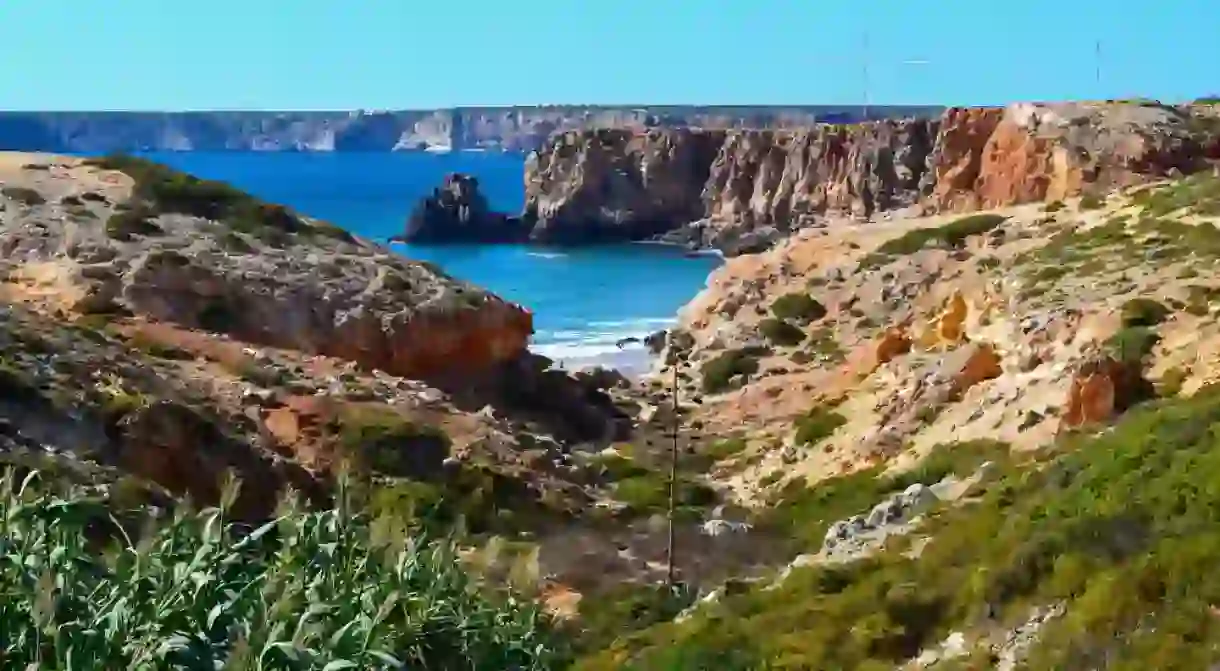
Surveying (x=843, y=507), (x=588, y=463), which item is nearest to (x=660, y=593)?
(x=843, y=507)

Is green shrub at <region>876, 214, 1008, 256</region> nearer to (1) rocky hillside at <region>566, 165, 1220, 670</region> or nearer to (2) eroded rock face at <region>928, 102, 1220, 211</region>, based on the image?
(1) rocky hillside at <region>566, 165, 1220, 670</region>

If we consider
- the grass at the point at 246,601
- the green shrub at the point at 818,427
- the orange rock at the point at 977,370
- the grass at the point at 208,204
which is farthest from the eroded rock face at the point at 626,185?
the grass at the point at 246,601

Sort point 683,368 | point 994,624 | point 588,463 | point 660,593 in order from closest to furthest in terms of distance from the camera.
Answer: point 994,624
point 660,593
point 588,463
point 683,368

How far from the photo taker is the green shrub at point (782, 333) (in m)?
34.4

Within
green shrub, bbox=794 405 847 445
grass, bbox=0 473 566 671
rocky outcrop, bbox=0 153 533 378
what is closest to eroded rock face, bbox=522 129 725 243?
rocky outcrop, bbox=0 153 533 378

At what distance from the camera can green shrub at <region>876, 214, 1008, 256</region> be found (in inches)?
1452

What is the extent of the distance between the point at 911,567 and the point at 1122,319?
9.47m

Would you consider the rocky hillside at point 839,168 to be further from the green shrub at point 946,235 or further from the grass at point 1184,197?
the grass at point 1184,197

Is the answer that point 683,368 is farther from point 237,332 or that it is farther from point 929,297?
point 237,332

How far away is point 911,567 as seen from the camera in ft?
38.5

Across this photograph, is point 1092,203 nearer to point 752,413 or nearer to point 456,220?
point 752,413

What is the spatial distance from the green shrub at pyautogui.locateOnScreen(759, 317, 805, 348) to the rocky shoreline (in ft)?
51.9

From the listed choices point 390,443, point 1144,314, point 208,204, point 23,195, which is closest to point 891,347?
point 1144,314

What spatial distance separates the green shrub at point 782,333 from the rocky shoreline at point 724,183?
623 inches
